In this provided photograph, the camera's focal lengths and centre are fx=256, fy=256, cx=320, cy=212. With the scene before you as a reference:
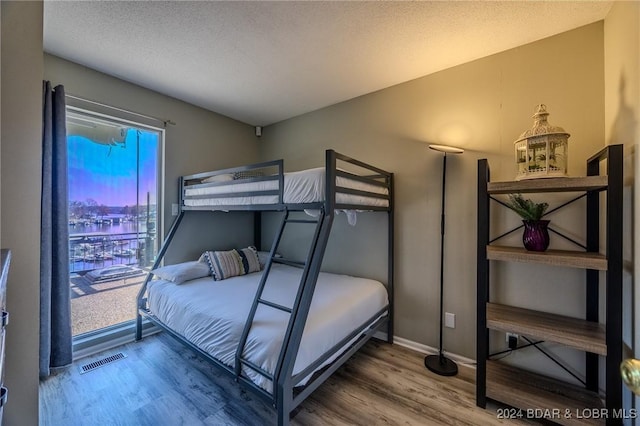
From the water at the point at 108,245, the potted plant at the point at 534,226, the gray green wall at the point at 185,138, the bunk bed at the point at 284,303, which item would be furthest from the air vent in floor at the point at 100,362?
the potted plant at the point at 534,226

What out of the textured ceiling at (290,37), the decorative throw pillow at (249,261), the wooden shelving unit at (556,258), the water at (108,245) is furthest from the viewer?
the decorative throw pillow at (249,261)

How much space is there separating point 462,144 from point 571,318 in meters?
1.49

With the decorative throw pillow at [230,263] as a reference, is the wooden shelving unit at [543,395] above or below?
below

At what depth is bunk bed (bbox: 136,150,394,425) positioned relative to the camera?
4.83ft

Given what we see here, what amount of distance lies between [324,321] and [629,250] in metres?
1.75

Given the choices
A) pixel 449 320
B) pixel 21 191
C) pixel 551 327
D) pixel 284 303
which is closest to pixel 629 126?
pixel 551 327

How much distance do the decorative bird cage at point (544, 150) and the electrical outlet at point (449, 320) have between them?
4.24ft

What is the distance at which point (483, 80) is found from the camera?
A: 2145mm

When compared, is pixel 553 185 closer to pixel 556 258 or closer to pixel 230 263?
pixel 556 258

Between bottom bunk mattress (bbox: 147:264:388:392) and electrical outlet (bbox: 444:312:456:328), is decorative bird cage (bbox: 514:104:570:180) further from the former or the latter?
bottom bunk mattress (bbox: 147:264:388:392)

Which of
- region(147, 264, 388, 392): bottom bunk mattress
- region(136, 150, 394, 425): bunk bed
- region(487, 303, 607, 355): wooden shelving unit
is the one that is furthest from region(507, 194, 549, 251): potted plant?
region(147, 264, 388, 392): bottom bunk mattress

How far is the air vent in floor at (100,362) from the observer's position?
208 cm

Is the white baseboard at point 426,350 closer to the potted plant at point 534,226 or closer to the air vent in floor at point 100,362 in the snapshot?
the potted plant at point 534,226

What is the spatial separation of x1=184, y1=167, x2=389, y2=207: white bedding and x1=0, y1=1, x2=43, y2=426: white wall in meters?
1.24
